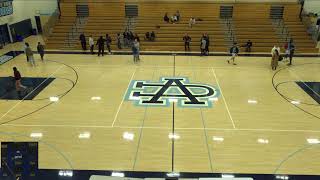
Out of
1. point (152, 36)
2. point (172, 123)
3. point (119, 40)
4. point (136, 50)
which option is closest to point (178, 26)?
point (152, 36)

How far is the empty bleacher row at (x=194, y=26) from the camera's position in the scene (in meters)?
22.4

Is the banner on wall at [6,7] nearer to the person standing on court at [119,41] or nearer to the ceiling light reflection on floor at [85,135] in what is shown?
the person standing on court at [119,41]

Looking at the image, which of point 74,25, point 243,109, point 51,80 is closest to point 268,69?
point 243,109

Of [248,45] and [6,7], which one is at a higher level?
[6,7]

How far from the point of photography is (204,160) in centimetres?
891

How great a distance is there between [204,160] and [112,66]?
10458 millimetres

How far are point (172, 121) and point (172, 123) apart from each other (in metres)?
0.17

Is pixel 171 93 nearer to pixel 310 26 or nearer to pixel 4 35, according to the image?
pixel 310 26

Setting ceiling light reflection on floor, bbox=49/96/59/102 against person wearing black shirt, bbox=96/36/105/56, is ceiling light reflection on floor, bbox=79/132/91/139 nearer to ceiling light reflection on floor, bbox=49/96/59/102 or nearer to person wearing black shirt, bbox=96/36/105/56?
ceiling light reflection on floor, bbox=49/96/59/102

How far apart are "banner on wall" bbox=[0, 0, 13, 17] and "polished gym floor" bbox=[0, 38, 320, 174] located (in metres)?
7.39

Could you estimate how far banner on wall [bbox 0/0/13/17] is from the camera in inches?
885

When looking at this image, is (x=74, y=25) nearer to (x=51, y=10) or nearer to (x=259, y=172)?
(x=51, y=10)

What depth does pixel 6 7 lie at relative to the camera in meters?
A: 23.2

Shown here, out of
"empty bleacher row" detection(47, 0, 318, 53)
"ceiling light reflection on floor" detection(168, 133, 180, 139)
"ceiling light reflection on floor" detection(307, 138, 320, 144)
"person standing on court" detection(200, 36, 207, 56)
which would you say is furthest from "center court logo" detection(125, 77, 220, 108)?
"empty bleacher row" detection(47, 0, 318, 53)
